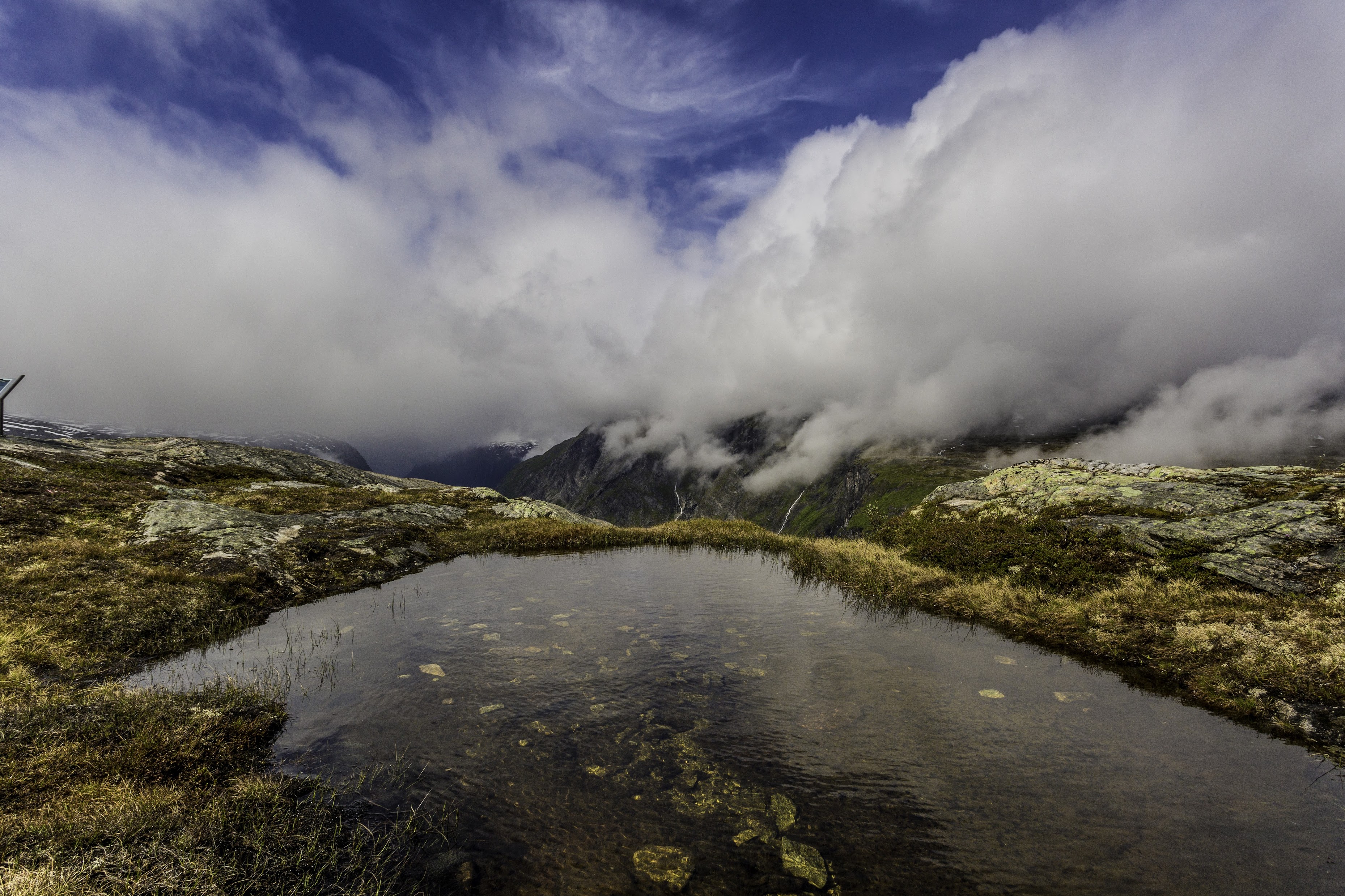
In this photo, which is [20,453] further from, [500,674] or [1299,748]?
[1299,748]

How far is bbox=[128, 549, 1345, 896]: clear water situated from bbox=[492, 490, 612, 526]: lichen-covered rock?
27.6 meters

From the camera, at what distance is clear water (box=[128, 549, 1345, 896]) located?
7.19 m

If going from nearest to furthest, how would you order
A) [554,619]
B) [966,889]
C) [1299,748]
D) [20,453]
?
[966,889] < [1299,748] < [554,619] < [20,453]

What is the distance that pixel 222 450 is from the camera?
60344 millimetres

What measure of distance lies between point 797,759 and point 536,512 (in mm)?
40074

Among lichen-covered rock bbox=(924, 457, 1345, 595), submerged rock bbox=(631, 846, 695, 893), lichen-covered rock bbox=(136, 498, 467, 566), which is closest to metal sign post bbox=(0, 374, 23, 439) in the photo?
lichen-covered rock bbox=(136, 498, 467, 566)

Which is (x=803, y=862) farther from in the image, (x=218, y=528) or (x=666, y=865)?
(x=218, y=528)

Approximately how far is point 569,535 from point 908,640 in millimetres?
24979

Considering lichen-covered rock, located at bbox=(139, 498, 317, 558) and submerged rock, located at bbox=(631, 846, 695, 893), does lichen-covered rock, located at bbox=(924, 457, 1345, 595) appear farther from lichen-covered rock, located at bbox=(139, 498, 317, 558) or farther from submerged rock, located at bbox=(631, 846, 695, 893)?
lichen-covered rock, located at bbox=(139, 498, 317, 558)

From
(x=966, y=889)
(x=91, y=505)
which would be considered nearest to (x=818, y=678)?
(x=966, y=889)

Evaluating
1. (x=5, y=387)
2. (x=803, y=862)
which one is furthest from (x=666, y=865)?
(x=5, y=387)

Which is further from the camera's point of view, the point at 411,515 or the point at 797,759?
the point at 411,515

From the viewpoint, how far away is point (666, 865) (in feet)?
23.8

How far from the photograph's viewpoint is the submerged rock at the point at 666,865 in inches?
274
